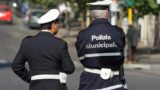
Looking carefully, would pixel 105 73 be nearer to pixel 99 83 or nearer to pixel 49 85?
pixel 99 83

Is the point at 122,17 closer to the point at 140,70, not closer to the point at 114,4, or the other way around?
the point at 114,4

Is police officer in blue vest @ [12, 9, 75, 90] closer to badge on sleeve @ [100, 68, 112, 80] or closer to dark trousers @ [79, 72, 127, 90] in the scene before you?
dark trousers @ [79, 72, 127, 90]

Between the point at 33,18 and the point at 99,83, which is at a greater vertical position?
the point at 99,83

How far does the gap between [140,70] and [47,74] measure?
57.2 feet

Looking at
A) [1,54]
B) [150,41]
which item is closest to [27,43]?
[1,54]

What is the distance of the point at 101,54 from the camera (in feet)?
22.7

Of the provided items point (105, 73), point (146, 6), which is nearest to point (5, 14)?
point (146, 6)

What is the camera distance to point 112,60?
6914 mm

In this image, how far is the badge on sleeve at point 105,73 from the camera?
6.82m

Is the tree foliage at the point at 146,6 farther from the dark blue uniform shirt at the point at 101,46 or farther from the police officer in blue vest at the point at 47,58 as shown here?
the police officer in blue vest at the point at 47,58

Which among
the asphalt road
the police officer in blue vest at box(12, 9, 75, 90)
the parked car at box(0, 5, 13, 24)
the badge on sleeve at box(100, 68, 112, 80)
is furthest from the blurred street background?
the badge on sleeve at box(100, 68, 112, 80)

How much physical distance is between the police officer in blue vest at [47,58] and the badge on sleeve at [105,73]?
31 cm

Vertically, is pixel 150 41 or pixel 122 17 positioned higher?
pixel 122 17

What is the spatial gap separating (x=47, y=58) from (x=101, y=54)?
0.58 metres
